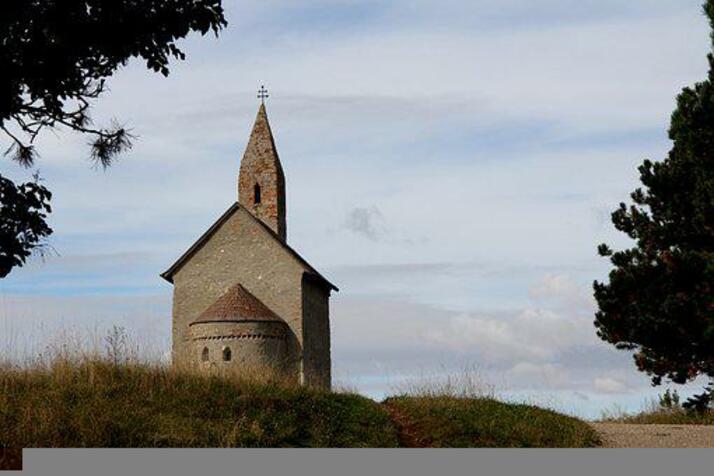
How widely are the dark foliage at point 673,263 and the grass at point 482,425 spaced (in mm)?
1987

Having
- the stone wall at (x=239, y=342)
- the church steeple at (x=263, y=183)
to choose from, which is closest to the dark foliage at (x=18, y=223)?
the stone wall at (x=239, y=342)

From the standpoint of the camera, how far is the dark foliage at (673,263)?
633 inches

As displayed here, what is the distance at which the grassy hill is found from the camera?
13383mm

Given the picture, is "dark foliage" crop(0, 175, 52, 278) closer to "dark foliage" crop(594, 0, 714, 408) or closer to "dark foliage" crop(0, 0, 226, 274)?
"dark foliage" crop(0, 0, 226, 274)

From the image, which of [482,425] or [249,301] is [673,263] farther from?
[249,301]

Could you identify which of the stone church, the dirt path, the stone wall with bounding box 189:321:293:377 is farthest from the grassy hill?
the stone church

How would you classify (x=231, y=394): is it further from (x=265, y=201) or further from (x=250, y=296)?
(x=265, y=201)

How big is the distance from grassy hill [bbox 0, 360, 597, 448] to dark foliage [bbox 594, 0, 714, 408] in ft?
6.65

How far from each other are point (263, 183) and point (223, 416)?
78.9 ft

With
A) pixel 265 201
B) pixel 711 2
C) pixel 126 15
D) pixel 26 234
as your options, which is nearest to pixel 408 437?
pixel 26 234
